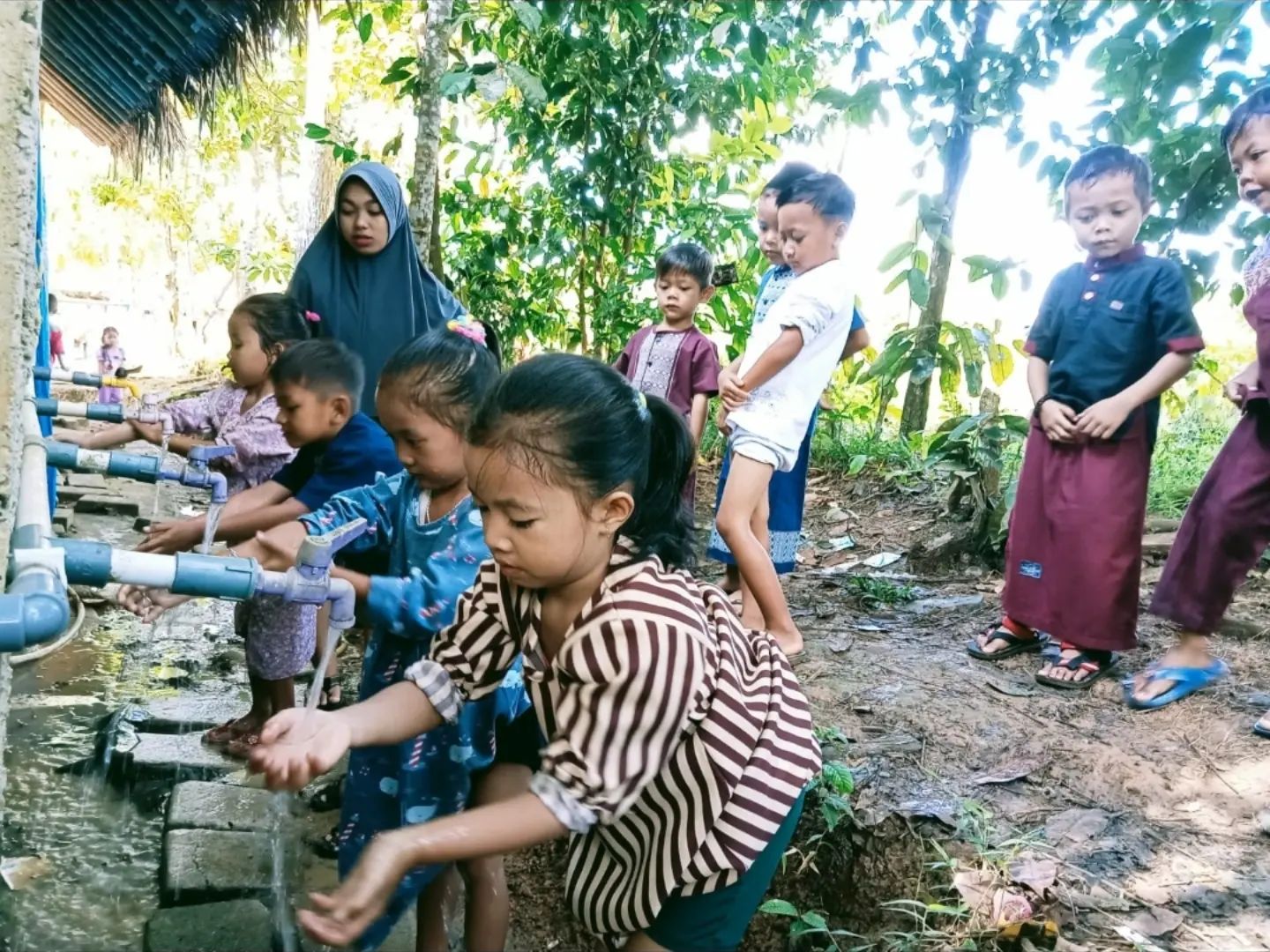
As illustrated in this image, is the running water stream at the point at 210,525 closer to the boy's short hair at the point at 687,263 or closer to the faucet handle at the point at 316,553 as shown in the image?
the faucet handle at the point at 316,553

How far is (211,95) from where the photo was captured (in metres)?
4.92

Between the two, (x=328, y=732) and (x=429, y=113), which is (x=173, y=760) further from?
(x=429, y=113)

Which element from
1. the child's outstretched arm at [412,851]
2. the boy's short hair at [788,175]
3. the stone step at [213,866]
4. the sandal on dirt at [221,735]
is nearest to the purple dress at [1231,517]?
the boy's short hair at [788,175]

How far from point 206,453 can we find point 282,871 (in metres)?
1.04

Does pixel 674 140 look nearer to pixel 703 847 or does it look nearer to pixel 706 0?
pixel 706 0

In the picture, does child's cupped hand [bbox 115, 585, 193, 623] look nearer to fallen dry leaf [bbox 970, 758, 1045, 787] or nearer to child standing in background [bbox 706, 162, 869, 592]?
fallen dry leaf [bbox 970, 758, 1045, 787]

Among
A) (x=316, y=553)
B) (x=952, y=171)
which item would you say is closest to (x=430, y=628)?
(x=316, y=553)

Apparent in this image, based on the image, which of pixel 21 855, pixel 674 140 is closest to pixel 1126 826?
pixel 21 855

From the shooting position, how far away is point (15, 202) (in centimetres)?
107

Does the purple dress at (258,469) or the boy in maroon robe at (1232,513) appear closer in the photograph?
the boy in maroon robe at (1232,513)

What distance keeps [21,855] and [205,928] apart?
57 cm

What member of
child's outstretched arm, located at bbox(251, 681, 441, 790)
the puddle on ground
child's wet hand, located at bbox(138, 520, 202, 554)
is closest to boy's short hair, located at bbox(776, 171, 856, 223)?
child's wet hand, located at bbox(138, 520, 202, 554)

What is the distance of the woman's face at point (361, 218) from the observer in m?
3.03

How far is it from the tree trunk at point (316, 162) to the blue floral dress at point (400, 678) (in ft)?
25.3
